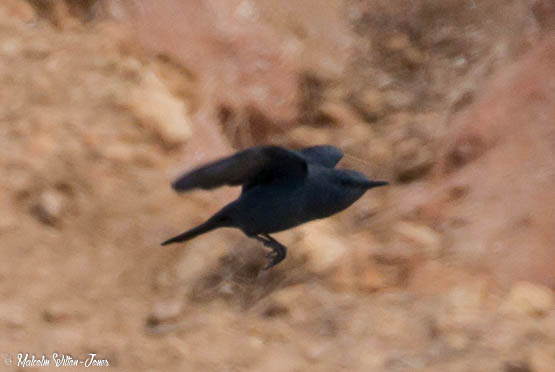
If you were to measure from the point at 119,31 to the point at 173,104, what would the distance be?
51cm

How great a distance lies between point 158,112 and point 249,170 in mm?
1169

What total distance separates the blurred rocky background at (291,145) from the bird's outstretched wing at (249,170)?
458 mm

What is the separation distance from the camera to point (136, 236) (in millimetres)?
3451

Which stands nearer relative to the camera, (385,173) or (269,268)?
(269,268)

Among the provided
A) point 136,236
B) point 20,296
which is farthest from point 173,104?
point 20,296

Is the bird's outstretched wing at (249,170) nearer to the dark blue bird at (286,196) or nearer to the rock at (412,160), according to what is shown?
the dark blue bird at (286,196)

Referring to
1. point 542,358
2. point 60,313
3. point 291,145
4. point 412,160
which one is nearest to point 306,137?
point 291,145

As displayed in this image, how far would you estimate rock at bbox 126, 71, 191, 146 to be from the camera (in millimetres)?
3820

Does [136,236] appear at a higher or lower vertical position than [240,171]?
higher

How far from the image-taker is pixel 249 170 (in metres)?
2.81

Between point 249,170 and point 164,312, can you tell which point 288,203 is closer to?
point 249,170

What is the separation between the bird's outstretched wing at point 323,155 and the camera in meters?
3.38

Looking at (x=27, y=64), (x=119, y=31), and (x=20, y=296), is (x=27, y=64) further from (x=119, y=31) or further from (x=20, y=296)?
(x=20, y=296)

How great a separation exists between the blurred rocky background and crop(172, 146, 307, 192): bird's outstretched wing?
46 centimetres
